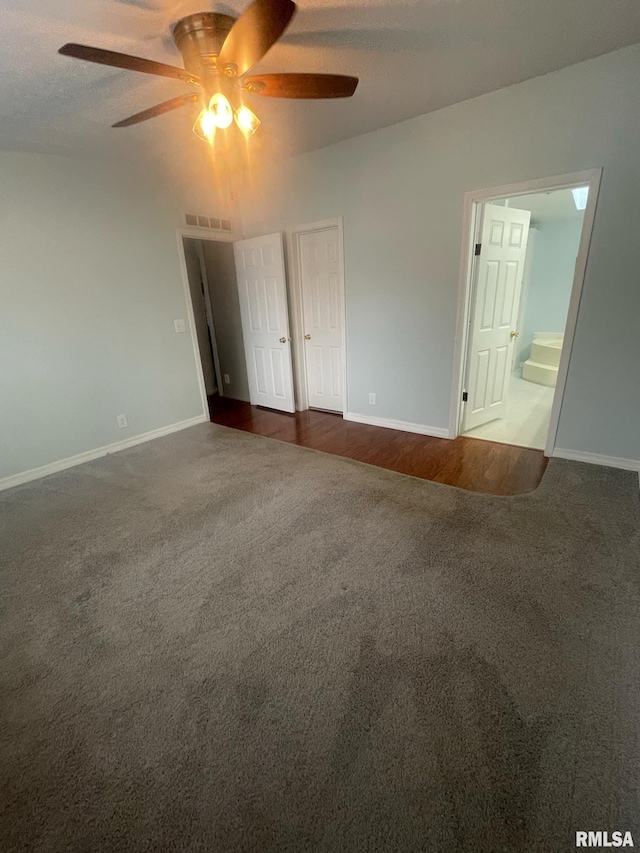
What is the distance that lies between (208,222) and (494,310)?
3153 mm

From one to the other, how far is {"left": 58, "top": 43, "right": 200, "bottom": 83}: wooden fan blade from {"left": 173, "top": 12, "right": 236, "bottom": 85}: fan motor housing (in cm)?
13

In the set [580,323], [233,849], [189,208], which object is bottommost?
[233,849]

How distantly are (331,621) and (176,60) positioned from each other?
10.00 ft

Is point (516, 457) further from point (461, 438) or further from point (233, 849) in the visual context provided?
point (233, 849)

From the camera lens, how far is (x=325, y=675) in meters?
1.37

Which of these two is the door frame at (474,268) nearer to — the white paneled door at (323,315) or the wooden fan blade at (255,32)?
the white paneled door at (323,315)

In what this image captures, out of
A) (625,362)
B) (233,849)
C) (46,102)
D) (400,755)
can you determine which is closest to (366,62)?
(46,102)

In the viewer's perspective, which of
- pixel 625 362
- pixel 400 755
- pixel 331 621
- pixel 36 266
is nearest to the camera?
pixel 400 755

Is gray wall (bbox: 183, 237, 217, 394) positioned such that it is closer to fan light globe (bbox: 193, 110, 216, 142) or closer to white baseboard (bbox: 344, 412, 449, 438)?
white baseboard (bbox: 344, 412, 449, 438)

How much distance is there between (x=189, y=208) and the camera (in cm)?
377

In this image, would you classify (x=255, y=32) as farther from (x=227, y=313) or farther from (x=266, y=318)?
(x=227, y=313)

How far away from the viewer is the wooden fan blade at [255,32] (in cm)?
122

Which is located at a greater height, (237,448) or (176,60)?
(176,60)

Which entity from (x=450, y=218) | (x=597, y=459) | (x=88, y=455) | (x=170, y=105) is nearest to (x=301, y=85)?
(x=170, y=105)
